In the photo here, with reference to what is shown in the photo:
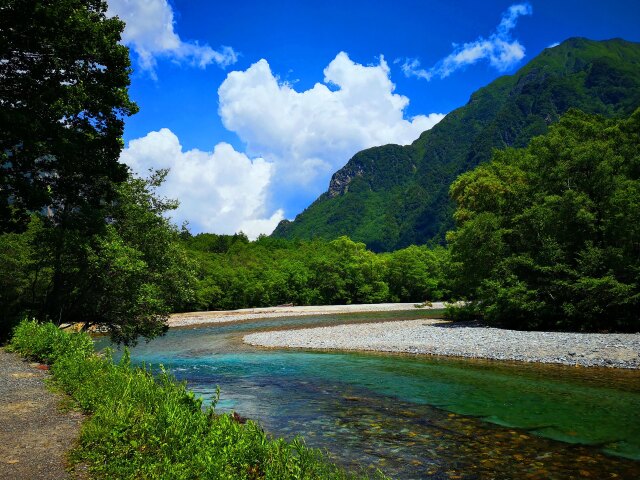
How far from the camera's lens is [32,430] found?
8.86 meters

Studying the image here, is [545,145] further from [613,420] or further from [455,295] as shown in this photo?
[613,420]

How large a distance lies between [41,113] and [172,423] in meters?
15.5

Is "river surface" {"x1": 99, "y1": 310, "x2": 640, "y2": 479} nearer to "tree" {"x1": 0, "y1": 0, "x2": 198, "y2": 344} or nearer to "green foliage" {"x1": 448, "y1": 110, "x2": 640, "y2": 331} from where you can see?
"tree" {"x1": 0, "y1": 0, "x2": 198, "y2": 344}

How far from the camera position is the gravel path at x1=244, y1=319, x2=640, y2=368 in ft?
71.5

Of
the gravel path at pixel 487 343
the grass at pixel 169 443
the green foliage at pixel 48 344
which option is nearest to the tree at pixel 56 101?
the green foliage at pixel 48 344

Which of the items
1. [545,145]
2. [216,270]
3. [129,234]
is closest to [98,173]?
[129,234]

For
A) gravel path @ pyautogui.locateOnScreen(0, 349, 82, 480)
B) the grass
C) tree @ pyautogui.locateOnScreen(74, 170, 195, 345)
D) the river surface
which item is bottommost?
the river surface

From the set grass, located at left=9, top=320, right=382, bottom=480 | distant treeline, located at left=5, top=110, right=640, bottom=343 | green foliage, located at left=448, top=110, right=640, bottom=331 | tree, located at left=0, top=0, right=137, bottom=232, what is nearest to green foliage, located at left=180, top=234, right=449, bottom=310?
distant treeline, located at left=5, top=110, right=640, bottom=343

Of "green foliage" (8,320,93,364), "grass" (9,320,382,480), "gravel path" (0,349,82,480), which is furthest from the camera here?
"green foliage" (8,320,93,364)

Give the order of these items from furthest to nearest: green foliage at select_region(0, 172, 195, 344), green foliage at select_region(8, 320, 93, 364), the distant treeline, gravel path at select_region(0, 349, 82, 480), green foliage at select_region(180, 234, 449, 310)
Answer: green foliage at select_region(180, 234, 449, 310) < the distant treeline < green foliage at select_region(0, 172, 195, 344) < green foliage at select_region(8, 320, 93, 364) < gravel path at select_region(0, 349, 82, 480)

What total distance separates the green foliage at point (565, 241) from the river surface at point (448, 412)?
40.3 ft

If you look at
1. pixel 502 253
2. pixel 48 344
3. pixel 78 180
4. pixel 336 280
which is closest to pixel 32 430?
pixel 48 344

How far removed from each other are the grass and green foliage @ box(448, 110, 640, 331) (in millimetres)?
29472

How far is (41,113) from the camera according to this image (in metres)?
16.9
